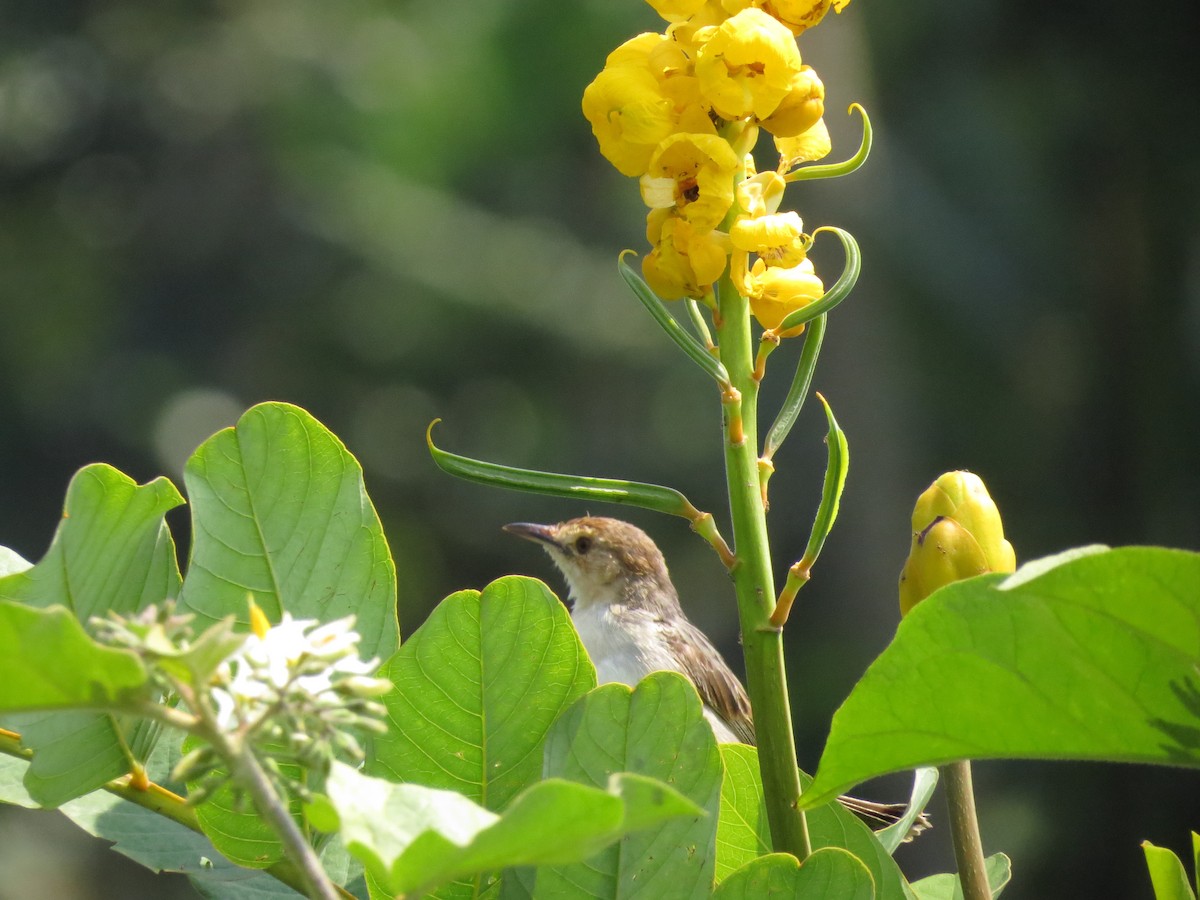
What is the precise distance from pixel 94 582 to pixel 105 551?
0.02 meters

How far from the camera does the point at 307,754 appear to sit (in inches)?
27.0

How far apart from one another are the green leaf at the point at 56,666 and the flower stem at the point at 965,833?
1.99 feet

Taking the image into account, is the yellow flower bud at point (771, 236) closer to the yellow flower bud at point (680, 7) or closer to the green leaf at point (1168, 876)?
the yellow flower bud at point (680, 7)

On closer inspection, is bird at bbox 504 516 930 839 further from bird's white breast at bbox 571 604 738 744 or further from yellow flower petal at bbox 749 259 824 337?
yellow flower petal at bbox 749 259 824 337

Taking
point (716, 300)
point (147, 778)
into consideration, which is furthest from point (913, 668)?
point (147, 778)

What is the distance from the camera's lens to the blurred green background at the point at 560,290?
982 centimetres

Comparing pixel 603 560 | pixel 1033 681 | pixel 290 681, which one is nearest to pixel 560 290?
pixel 603 560

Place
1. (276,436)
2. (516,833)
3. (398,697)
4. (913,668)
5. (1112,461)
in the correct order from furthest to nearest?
(1112,461), (276,436), (398,697), (913,668), (516,833)

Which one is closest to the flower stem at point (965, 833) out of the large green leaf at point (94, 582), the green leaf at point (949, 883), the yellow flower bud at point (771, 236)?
the green leaf at point (949, 883)

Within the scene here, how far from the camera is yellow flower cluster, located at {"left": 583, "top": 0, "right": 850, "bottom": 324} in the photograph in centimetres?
105

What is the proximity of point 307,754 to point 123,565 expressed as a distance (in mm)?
434

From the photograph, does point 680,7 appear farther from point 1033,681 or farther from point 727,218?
point 1033,681

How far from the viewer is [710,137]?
1.05 metres

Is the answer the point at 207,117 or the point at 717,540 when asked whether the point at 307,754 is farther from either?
the point at 207,117
